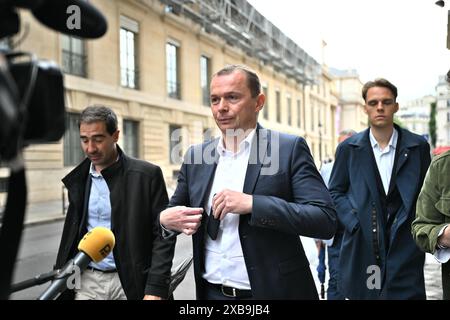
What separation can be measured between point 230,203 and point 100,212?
3.68ft

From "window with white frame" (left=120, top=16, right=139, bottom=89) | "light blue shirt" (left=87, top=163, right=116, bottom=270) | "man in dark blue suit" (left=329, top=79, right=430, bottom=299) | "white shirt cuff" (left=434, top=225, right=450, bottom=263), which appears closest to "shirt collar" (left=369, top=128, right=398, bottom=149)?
"man in dark blue suit" (left=329, top=79, right=430, bottom=299)

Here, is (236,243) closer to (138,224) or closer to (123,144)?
(138,224)

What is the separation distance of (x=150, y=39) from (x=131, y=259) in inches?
841

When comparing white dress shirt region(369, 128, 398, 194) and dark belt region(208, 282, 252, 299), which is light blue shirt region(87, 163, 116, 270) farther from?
white dress shirt region(369, 128, 398, 194)

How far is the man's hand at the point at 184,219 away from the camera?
72.9 inches

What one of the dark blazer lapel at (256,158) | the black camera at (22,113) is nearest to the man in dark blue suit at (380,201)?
the dark blazer lapel at (256,158)

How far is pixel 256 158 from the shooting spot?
Result: 78.4 inches

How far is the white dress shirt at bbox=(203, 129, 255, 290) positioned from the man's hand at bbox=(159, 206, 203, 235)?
0.18 m

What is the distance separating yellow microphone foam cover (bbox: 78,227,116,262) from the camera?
1636mm

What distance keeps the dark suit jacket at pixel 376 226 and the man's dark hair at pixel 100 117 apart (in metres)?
1.63

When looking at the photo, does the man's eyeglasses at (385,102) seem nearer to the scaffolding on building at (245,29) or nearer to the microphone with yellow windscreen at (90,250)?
the microphone with yellow windscreen at (90,250)

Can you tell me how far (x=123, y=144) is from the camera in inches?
813

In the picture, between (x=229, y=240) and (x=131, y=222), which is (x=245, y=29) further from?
(x=229, y=240)

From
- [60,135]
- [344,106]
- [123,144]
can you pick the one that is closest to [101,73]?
[123,144]
